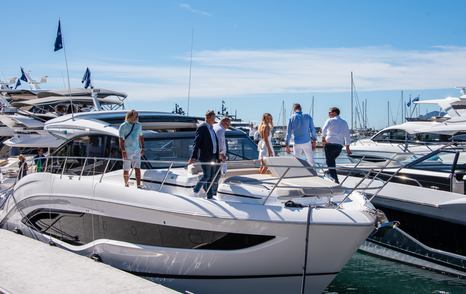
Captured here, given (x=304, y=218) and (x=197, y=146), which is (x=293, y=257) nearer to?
(x=304, y=218)

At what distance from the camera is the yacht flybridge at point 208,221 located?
6.26 m

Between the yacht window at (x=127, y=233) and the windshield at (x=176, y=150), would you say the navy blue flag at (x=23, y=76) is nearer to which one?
the yacht window at (x=127, y=233)

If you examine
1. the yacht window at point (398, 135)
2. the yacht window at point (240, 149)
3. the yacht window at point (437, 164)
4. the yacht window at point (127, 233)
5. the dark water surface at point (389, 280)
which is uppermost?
the yacht window at point (398, 135)

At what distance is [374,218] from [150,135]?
3.69m

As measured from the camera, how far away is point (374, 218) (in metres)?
6.37

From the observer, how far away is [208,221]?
21.1ft

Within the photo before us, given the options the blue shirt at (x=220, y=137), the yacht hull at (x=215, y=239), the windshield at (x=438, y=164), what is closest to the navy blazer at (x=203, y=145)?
the blue shirt at (x=220, y=137)

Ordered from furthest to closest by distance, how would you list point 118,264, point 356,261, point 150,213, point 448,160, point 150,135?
point 448,160 < point 356,261 < point 150,135 < point 118,264 < point 150,213

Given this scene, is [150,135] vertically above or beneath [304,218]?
above

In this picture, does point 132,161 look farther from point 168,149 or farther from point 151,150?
point 168,149

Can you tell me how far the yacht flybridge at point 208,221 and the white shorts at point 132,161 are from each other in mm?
219

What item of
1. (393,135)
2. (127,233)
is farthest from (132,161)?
(393,135)

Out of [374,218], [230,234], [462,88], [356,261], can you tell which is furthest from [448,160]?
[462,88]

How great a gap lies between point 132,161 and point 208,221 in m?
1.53
